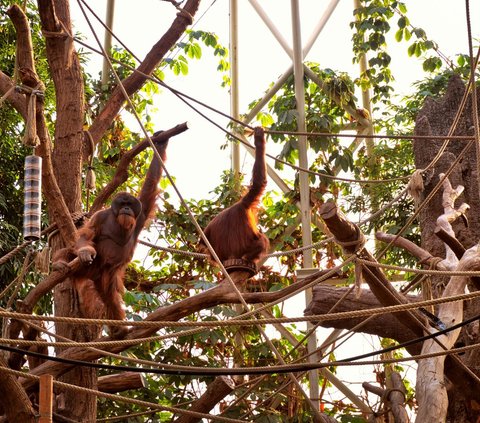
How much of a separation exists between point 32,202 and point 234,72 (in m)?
5.04

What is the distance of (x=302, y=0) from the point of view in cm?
815

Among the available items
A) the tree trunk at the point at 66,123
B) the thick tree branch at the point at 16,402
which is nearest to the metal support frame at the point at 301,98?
the tree trunk at the point at 66,123

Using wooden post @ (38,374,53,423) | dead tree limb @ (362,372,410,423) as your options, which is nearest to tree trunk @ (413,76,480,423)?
dead tree limb @ (362,372,410,423)

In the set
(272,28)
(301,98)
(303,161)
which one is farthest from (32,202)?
(272,28)

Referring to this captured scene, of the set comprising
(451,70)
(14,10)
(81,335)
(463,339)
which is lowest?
(463,339)

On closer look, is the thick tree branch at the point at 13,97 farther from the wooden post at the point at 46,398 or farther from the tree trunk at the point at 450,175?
the tree trunk at the point at 450,175

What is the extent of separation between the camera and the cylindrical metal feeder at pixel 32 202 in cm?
319

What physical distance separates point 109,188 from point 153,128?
3787 millimetres

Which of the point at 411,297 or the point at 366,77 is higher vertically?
the point at 366,77

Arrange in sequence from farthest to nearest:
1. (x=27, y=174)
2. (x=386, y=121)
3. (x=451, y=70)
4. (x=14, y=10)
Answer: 1. (x=386, y=121)
2. (x=451, y=70)
3. (x=14, y=10)
4. (x=27, y=174)

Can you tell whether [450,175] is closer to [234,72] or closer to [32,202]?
[32,202]

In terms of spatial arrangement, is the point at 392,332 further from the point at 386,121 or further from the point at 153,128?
the point at 153,128

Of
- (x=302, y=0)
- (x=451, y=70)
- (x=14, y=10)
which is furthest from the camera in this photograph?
(x=302, y=0)

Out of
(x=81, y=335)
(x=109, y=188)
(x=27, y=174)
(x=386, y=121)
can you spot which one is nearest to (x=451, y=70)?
(x=386, y=121)
